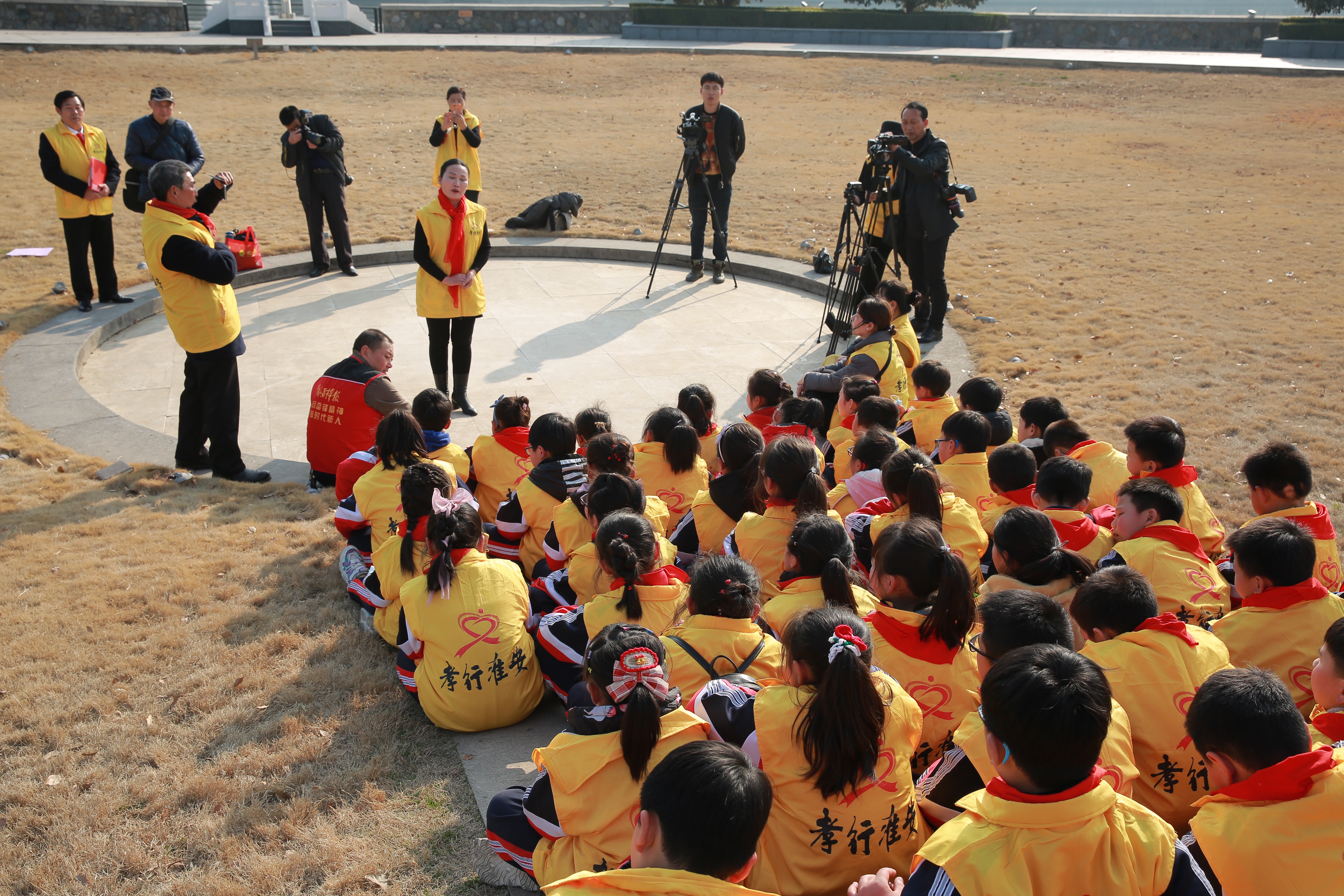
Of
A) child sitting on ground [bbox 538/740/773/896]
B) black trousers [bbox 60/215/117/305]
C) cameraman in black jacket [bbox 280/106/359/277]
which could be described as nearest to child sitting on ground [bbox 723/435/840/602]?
child sitting on ground [bbox 538/740/773/896]

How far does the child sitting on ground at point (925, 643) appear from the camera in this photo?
2.90m

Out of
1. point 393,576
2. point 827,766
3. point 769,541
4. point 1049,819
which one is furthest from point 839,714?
point 393,576

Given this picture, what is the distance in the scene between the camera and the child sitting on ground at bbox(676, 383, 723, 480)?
4945mm

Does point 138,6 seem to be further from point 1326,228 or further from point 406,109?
point 1326,228

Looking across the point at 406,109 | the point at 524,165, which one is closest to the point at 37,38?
the point at 406,109

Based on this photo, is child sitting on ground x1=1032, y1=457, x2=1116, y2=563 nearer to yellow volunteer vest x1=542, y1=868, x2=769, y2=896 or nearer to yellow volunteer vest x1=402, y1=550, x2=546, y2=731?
yellow volunteer vest x1=402, y1=550, x2=546, y2=731

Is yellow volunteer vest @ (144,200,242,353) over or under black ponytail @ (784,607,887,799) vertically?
over

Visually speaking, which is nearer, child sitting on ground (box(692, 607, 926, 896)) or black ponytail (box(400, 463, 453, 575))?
child sitting on ground (box(692, 607, 926, 896))

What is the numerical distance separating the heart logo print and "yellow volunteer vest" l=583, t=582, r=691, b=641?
358mm

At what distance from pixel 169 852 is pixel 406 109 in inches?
700

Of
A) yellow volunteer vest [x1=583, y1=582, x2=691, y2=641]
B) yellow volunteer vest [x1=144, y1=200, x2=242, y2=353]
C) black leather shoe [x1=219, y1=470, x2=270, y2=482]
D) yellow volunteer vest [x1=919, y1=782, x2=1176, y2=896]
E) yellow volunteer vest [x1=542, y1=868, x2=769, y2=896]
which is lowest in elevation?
black leather shoe [x1=219, y1=470, x2=270, y2=482]

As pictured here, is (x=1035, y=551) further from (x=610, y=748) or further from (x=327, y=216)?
(x=327, y=216)

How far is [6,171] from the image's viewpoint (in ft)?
40.6

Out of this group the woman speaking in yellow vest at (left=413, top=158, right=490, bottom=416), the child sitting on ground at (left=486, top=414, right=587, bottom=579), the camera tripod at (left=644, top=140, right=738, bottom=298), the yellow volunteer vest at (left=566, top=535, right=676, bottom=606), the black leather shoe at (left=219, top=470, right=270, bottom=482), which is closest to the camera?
the yellow volunteer vest at (left=566, top=535, right=676, bottom=606)
